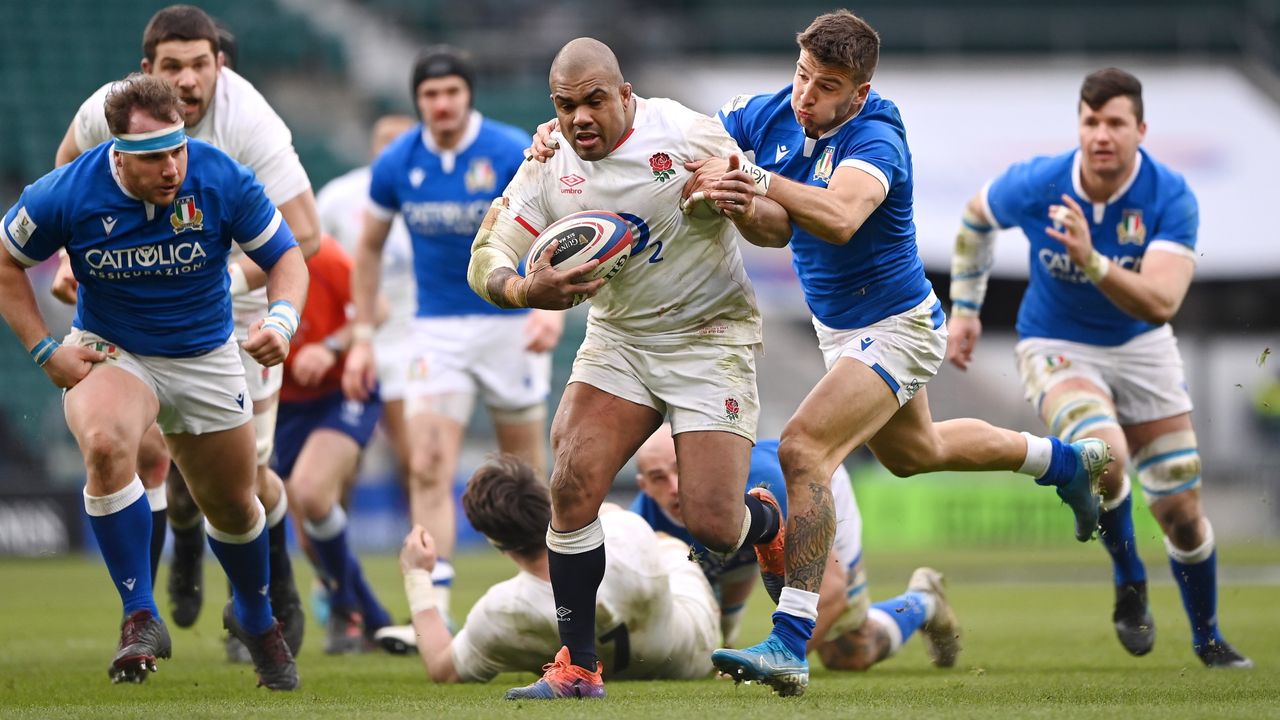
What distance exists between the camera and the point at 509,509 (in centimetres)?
639

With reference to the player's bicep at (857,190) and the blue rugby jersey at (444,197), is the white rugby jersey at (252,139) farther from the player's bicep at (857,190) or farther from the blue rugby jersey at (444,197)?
the player's bicep at (857,190)

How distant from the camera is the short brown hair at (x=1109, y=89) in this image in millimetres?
7762

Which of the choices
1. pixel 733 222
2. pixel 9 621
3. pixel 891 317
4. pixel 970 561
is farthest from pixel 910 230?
pixel 970 561

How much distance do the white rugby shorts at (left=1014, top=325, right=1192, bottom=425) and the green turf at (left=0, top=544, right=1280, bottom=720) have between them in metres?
1.22

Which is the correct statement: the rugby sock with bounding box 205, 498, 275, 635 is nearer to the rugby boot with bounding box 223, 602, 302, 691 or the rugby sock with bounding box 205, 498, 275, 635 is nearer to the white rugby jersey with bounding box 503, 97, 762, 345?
the rugby boot with bounding box 223, 602, 302, 691

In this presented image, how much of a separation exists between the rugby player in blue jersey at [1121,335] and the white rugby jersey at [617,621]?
2.18 meters

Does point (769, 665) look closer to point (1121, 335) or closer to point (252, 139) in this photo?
point (1121, 335)

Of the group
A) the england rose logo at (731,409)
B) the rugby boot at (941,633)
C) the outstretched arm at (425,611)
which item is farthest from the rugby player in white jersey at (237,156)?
the rugby boot at (941,633)

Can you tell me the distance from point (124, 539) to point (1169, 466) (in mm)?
4777

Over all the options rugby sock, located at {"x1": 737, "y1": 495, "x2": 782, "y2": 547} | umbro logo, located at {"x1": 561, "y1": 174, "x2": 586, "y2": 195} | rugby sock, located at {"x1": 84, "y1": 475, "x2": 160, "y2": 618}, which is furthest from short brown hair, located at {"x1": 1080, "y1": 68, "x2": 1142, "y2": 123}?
rugby sock, located at {"x1": 84, "y1": 475, "x2": 160, "y2": 618}

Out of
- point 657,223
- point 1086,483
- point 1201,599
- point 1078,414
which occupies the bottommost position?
point 1201,599

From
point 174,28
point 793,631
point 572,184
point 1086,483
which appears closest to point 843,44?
point 572,184

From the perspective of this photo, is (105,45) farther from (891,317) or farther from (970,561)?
(891,317)

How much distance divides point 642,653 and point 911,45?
22.0 m
